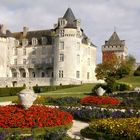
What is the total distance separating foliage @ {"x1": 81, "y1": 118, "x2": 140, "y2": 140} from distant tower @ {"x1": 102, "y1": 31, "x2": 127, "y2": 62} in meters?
77.4

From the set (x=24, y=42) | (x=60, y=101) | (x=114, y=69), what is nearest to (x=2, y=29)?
(x=24, y=42)

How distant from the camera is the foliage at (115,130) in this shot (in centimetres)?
1264

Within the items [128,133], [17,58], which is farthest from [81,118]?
[17,58]

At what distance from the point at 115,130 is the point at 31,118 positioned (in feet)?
10.3

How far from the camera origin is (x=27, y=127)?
14195 millimetres

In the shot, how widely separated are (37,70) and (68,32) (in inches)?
422

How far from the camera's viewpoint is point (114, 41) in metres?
93.6

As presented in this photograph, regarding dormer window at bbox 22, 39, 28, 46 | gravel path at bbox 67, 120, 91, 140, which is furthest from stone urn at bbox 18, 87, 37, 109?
dormer window at bbox 22, 39, 28, 46

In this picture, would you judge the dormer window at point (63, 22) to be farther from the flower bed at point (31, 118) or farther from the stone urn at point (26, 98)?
the flower bed at point (31, 118)

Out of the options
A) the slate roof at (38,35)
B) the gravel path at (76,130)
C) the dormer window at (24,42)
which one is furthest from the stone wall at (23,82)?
the gravel path at (76,130)

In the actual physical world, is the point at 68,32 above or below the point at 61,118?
above

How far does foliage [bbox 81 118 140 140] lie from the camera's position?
498 inches

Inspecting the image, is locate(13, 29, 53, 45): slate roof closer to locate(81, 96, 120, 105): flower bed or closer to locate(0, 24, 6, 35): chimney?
locate(0, 24, 6, 35): chimney

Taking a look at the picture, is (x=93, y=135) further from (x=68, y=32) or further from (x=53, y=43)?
(x=53, y=43)
